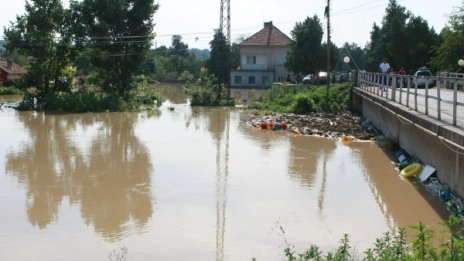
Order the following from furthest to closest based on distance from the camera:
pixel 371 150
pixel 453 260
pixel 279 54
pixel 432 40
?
pixel 279 54 < pixel 432 40 < pixel 371 150 < pixel 453 260

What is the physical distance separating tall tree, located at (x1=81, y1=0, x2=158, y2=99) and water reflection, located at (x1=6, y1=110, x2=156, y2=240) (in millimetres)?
14578

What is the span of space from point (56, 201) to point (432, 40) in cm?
4322

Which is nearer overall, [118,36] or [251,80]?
[118,36]

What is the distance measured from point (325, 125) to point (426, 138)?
42.4 ft

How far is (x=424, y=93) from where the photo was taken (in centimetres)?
2275

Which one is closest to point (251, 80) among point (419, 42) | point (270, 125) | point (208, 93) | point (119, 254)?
point (208, 93)

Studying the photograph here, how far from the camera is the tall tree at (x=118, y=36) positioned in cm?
4231

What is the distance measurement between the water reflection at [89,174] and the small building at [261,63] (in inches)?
1524

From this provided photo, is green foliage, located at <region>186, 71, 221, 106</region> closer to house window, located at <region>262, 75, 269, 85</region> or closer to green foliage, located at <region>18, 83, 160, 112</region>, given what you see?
green foliage, located at <region>18, 83, 160, 112</region>

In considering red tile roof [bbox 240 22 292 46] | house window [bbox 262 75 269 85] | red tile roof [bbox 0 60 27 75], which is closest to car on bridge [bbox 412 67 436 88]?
house window [bbox 262 75 269 85]

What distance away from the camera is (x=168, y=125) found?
31641 millimetres

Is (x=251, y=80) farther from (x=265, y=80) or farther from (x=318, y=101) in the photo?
(x=318, y=101)

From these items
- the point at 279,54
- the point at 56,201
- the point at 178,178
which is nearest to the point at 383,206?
the point at 178,178

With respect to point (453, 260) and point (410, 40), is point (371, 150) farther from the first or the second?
point (410, 40)
